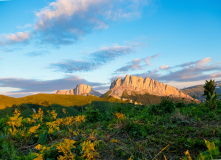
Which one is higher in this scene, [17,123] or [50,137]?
[17,123]

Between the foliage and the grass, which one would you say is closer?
the grass

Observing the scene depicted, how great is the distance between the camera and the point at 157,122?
4.96 m

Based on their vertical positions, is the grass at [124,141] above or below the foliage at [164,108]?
below

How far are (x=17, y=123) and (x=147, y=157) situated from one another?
14.0 ft

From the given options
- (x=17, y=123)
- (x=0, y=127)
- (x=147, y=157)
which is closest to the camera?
(x=147, y=157)

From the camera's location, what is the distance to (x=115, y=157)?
125 inches

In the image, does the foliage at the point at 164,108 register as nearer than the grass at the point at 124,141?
No

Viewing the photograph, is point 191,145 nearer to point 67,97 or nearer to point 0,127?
point 0,127

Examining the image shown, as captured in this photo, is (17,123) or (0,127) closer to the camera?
(17,123)

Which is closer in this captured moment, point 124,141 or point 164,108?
point 124,141

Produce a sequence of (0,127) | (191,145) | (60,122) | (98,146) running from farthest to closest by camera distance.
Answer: (60,122) < (0,127) < (98,146) < (191,145)

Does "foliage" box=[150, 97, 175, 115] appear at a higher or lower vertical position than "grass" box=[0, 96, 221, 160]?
higher

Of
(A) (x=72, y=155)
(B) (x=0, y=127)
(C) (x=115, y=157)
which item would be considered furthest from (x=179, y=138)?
(B) (x=0, y=127)

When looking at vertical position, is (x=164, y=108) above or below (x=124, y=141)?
above
